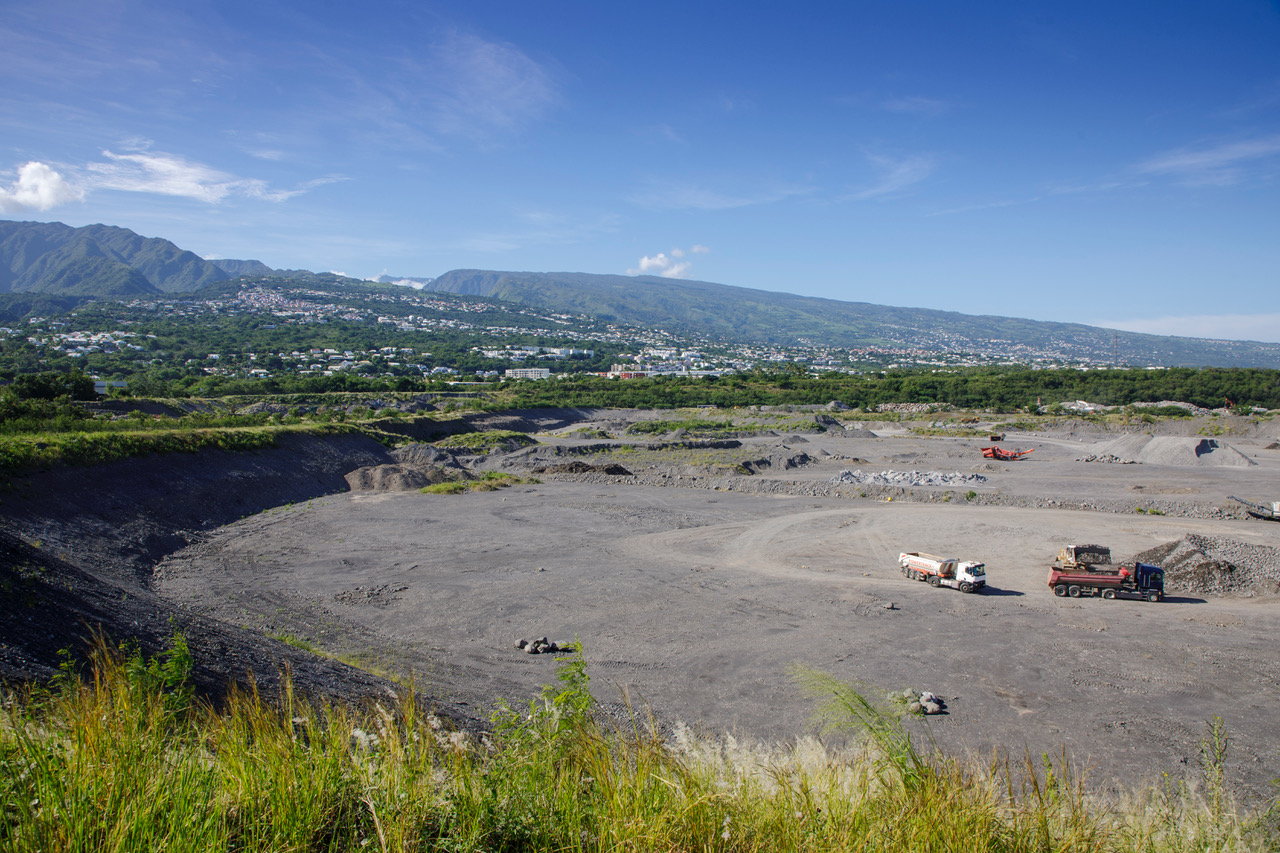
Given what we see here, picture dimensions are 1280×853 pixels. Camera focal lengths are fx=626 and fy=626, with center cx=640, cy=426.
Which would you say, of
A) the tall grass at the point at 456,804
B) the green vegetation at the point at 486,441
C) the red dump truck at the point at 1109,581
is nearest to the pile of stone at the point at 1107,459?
the red dump truck at the point at 1109,581

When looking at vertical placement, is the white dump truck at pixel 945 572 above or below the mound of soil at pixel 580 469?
above

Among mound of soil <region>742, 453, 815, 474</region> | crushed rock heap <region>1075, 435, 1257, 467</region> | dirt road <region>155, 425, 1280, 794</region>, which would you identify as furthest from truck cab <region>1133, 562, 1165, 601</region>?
crushed rock heap <region>1075, 435, 1257, 467</region>

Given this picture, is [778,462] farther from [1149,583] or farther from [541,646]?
[541,646]

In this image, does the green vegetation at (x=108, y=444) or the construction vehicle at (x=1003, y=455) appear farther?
the construction vehicle at (x=1003, y=455)

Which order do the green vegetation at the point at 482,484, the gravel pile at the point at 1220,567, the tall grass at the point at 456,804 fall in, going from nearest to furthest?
the tall grass at the point at 456,804 < the gravel pile at the point at 1220,567 < the green vegetation at the point at 482,484

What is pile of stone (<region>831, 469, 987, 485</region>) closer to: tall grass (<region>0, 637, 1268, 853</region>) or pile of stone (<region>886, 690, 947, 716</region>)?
pile of stone (<region>886, 690, 947, 716</region>)

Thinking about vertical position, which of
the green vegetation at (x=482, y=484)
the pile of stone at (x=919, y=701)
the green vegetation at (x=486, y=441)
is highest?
the pile of stone at (x=919, y=701)

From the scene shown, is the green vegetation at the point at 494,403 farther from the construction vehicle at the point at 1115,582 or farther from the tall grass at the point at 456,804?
the construction vehicle at the point at 1115,582
